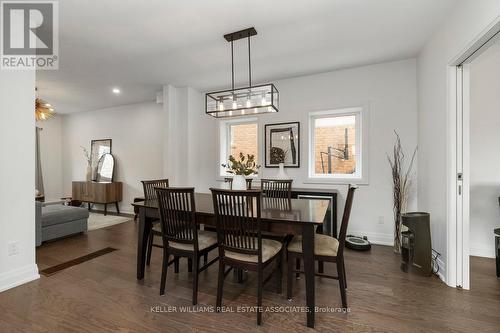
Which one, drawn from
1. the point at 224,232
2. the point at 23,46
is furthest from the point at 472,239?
the point at 23,46

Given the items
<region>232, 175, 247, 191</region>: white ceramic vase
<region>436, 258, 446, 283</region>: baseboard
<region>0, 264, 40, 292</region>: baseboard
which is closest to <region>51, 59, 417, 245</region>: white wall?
<region>436, 258, 446, 283</region>: baseboard

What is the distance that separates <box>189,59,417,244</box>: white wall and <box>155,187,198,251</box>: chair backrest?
7.89 feet

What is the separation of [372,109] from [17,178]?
443 centimetres

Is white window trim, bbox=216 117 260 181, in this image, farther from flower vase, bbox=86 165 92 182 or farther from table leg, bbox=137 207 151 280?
flower vase, bbox=86 165 92 182

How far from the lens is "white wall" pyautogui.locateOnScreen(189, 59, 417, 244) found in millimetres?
3344

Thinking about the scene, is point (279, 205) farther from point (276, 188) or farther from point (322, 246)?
point (276, 188)

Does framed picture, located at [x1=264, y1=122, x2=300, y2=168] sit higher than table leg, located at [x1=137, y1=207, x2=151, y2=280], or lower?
higher

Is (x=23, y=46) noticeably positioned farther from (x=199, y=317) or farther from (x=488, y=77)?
(x=488, y=77)

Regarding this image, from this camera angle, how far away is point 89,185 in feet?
18.4

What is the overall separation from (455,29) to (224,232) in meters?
2.85

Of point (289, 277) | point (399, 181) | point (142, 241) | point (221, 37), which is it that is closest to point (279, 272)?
point (289, 277)

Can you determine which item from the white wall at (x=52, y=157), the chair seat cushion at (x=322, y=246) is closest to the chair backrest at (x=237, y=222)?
the chair seat cushion at (x=322, y=246)

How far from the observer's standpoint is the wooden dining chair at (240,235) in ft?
5.73

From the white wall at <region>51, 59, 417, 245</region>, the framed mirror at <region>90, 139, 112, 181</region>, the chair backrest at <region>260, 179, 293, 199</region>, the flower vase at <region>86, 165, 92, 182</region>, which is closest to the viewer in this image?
the chair backrest at <region>260, 179, 293, 199</region>
